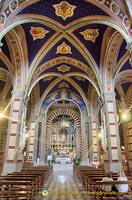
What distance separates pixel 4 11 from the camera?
22.7 ft

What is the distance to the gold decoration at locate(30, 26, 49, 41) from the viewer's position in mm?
10391

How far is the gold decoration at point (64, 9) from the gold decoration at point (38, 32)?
1.58 m

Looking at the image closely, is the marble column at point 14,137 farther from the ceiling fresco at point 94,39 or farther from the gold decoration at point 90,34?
the gold decoration at point 90,34

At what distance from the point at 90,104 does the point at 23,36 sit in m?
11.1

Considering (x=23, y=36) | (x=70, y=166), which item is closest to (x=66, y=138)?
(x=70, y=166)

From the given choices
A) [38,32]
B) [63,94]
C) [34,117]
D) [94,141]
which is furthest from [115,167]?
[63,94]

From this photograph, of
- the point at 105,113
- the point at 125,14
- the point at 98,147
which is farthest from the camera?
the point at 98,147

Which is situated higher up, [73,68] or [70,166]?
[73,68]

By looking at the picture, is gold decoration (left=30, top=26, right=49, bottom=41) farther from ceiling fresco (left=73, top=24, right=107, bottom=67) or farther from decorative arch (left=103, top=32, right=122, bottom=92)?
decorative arch (left=103, top=32, right=122, bottom=92)

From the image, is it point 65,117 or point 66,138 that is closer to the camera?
point 65,117

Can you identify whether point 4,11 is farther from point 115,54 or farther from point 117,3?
point 115,54

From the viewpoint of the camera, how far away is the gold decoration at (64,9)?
901cm

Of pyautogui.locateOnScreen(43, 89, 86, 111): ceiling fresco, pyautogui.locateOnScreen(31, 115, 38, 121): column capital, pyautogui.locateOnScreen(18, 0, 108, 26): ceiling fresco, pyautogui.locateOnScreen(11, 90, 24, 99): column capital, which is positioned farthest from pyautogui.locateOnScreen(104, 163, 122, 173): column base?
pyautogui.locateOnScreen(43, 89, 86, 111): ceiling fresco

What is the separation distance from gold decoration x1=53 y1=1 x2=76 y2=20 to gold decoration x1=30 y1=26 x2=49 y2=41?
1579mm
